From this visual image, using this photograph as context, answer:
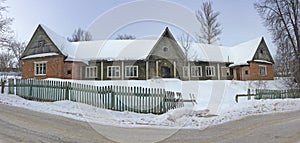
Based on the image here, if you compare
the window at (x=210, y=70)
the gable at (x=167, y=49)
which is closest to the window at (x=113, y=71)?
the gable at (x=167, y=49)

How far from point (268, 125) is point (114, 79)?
25875 millimetres

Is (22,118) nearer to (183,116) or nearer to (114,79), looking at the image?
(183,116)

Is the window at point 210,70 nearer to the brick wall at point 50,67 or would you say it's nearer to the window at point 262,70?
the window at point 262,70

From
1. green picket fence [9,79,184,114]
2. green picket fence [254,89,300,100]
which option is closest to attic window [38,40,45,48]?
green picket fence [9,79,184,114]

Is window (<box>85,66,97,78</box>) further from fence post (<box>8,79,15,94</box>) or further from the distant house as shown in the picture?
fence post (<box>8,79,15,94</box>)

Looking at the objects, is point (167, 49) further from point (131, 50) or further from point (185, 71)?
point (131, 50)

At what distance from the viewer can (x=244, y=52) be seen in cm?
4078

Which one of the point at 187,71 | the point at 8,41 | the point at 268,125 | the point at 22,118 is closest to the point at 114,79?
the point at 187,71

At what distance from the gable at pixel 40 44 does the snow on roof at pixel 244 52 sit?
2643 centimetres

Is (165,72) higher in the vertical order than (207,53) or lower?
lower

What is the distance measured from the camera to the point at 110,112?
1310 cm

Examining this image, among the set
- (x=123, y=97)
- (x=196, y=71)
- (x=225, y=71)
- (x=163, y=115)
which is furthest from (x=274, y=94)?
(x=225, y=71)

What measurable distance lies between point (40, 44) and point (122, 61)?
36.6 feet

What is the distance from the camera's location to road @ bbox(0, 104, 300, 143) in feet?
23.7
